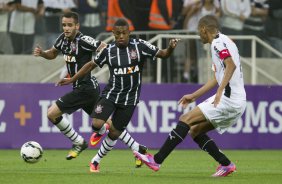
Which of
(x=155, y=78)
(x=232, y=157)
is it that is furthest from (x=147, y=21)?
(x=232, y=157)

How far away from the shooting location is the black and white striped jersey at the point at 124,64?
12.1 meters

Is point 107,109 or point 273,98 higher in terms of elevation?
point 107,109

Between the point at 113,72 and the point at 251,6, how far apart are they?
8160mm

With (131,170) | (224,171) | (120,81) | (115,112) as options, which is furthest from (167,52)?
(224,171)

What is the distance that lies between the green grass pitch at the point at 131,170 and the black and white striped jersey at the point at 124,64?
105 cm

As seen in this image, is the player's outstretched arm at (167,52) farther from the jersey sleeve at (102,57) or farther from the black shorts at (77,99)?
the black shorts at (77,99)

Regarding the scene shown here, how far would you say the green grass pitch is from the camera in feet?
34.4

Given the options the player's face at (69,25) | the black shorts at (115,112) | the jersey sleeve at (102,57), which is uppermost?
the player's face at (69,25)

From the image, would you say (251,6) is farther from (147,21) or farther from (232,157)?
(232,157)

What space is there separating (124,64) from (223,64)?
1.70 m

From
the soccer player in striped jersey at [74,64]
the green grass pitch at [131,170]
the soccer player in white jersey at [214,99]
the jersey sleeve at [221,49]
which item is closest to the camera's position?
the green grass pitch at [131,170]

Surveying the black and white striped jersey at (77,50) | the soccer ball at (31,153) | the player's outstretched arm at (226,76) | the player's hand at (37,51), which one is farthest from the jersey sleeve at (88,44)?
the player's outstretched arm at (226,76)

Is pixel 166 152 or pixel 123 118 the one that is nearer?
pixel 166 152

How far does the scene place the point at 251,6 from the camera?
19.6 metres
